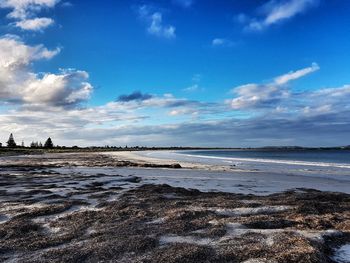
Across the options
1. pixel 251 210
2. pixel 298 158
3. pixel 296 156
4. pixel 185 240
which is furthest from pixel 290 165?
pixel 296 156

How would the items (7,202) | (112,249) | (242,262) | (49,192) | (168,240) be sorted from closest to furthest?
(242,262) → (112,249) → (168,240) → (7,202) → (49,192)

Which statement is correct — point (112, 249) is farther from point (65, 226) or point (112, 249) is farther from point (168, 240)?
point (65, 226)

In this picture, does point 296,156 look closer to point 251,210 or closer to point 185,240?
point 251,210

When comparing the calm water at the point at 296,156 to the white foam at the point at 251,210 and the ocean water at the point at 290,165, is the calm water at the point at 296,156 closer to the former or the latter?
the ocean water at the point at 290,165

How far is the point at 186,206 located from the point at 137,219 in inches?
87.0

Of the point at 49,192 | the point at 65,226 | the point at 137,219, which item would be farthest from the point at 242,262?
the point at 49,192

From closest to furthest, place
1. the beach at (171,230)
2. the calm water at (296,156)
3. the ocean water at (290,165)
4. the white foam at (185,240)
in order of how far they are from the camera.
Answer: the beach at (171,230), the white foam at (185,240), the ocean water at (290,165), the calm water at (296,156)

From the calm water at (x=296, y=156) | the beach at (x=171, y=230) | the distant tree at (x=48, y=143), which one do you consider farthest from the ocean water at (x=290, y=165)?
the distant tree at (x=48, y=143)

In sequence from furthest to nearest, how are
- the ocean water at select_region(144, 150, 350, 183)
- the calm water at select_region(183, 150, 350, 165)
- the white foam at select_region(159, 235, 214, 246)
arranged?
the calm water at select_region(183, 150, 350, 165) < the ocean water at select_region(144, 150, 350, 183) < the white foam at select_region(159, 235, 214, 246)

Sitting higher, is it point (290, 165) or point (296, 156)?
point (296, 156)

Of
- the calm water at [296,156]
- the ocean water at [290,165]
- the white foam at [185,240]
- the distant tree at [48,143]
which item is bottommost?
the white foam at [185,240]

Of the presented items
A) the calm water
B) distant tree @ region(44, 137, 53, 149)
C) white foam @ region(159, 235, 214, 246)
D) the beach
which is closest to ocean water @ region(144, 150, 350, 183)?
the calm water

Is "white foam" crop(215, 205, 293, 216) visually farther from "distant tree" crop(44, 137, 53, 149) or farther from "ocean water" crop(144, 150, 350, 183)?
"distant tree" crop(44, 137, 53, 149)

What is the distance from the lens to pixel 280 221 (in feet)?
29.3
